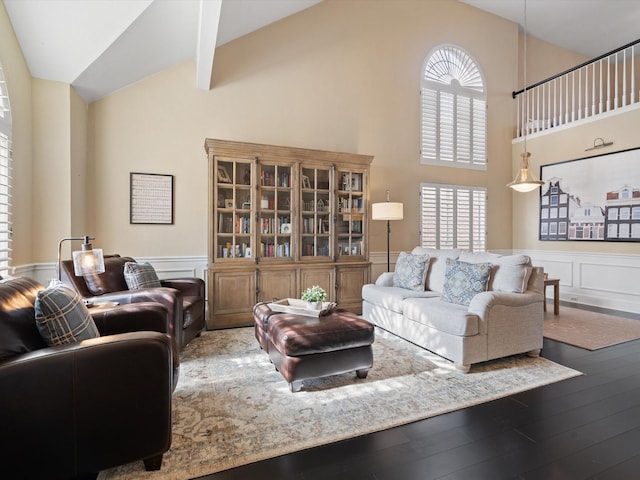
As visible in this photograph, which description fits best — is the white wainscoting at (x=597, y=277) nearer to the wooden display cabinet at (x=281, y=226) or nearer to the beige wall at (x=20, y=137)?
the wooden display cabinet at (x=281, y=226)

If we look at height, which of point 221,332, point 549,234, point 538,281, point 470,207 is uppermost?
point 470,207

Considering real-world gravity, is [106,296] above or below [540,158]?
below

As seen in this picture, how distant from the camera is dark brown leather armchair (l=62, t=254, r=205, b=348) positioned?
276 cm

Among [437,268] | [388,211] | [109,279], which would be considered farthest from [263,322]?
[388,211]

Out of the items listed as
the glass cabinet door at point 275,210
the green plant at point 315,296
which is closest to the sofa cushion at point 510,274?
the green plant at point 315,296

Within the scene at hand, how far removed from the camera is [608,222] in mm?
4934

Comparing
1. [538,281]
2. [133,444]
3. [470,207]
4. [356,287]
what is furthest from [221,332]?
[470,207]

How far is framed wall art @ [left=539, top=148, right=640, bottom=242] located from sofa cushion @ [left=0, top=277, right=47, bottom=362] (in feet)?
21.9

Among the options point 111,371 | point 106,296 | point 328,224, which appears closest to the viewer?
point 111,371

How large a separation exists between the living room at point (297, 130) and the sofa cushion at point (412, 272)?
1103 millimetres

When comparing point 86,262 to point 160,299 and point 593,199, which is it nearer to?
point 160,299

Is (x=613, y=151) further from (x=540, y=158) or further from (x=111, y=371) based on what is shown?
(x=111, y=371)

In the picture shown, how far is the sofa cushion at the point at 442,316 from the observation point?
8.79 feet

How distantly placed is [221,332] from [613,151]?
618 centimetres
